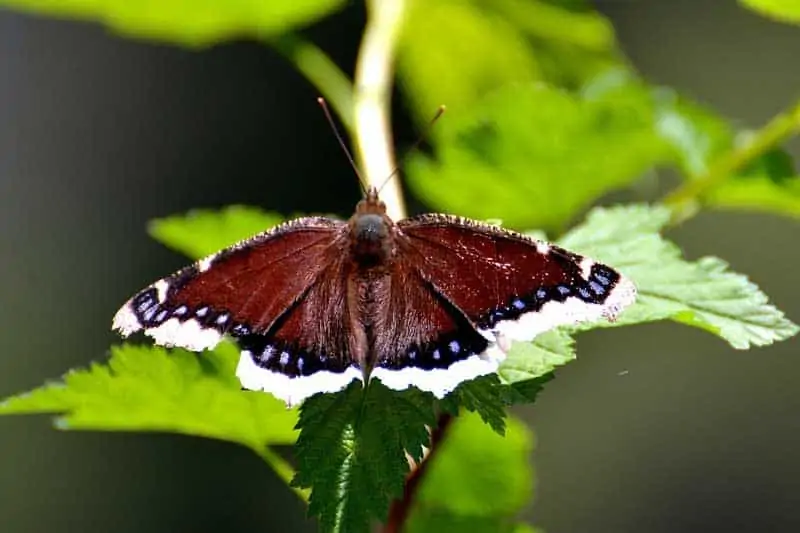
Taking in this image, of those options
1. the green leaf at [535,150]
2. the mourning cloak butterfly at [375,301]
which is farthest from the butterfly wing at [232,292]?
the green leaf at [535,150]

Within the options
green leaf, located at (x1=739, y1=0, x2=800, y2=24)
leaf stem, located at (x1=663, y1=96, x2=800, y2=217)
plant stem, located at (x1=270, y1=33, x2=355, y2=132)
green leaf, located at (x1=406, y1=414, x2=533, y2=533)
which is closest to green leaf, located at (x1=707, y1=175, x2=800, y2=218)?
leaf stem, located at (x1=663, y1=96, x2=800, y2=217)

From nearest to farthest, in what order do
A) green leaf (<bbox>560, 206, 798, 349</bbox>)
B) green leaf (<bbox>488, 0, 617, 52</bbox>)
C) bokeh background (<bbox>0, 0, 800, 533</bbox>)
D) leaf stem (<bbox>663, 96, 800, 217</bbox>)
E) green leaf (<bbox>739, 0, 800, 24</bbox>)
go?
1. green leaf (<bbox>560, 206, 798, 349</bbox>)
2. green leaf (<bbox>739, 0, 800, 24</bbox>)
3. leaf stem (<bbox>663, 96, 800, 217</bbox>)
4. green leaf (<bbox>488, 0, 617, 52</bbox>)
5. bokeh background (<bbox>0, 0, 800, 533</bbox>)

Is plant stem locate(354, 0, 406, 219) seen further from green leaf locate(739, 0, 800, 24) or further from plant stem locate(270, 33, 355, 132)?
green leaf locate(739, 0, 800, 24)

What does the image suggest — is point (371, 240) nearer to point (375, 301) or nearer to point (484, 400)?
point (375, 301)

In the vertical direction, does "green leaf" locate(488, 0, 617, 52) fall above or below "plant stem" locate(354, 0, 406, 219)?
above

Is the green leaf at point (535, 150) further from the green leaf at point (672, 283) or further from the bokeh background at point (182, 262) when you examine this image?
the bokeh background at point (182, 262)

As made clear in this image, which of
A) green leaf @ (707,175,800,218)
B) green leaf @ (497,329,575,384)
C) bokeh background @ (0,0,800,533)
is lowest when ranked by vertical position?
green leaf @ (497,329,575,384)

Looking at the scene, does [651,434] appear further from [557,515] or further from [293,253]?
[293,253]
